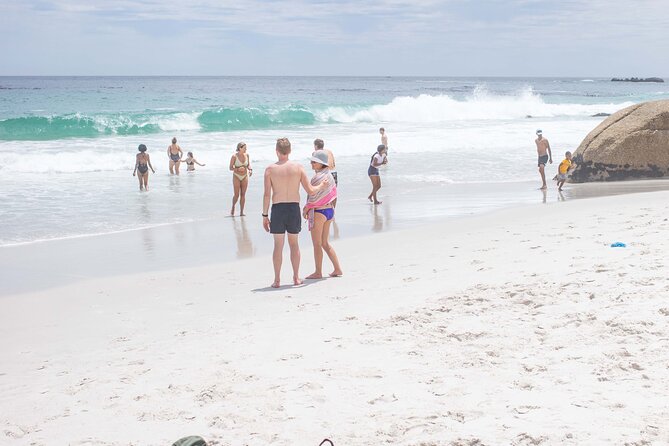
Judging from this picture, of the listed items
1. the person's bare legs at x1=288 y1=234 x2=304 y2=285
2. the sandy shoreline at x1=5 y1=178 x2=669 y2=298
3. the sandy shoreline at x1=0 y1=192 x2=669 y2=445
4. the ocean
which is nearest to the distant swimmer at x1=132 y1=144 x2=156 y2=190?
the ocean

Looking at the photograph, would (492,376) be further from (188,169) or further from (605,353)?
(188,169)

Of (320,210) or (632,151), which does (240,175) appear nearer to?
(320,210)

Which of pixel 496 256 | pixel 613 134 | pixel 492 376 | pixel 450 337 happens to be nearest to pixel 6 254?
pixel 496 256

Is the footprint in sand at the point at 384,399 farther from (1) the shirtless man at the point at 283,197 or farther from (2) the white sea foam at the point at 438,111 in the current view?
(2) the white sea foam at the point at 438,111

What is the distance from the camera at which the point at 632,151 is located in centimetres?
1778

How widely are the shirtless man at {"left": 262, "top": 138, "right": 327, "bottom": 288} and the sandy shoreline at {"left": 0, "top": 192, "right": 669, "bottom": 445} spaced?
0.44m

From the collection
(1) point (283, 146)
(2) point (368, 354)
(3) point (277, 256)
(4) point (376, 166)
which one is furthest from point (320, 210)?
(4) point (376, 166)

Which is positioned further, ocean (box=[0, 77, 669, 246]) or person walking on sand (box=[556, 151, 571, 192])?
person walking on sand (box=[556, 151, 571, 192])

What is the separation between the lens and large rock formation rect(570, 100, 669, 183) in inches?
699

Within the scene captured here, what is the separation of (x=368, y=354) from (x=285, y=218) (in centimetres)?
301

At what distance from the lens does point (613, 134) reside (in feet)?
58.9

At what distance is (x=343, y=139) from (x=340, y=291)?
22793 mm

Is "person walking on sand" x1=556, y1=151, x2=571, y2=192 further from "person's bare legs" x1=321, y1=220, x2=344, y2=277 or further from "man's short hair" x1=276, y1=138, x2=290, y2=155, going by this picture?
"man's short hair" x1=276, y1=138, x2=290, y2=155

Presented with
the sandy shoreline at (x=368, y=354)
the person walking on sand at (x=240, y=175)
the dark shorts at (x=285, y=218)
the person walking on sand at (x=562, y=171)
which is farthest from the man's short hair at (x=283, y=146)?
the person walking on sand at (x=562, y=171)
